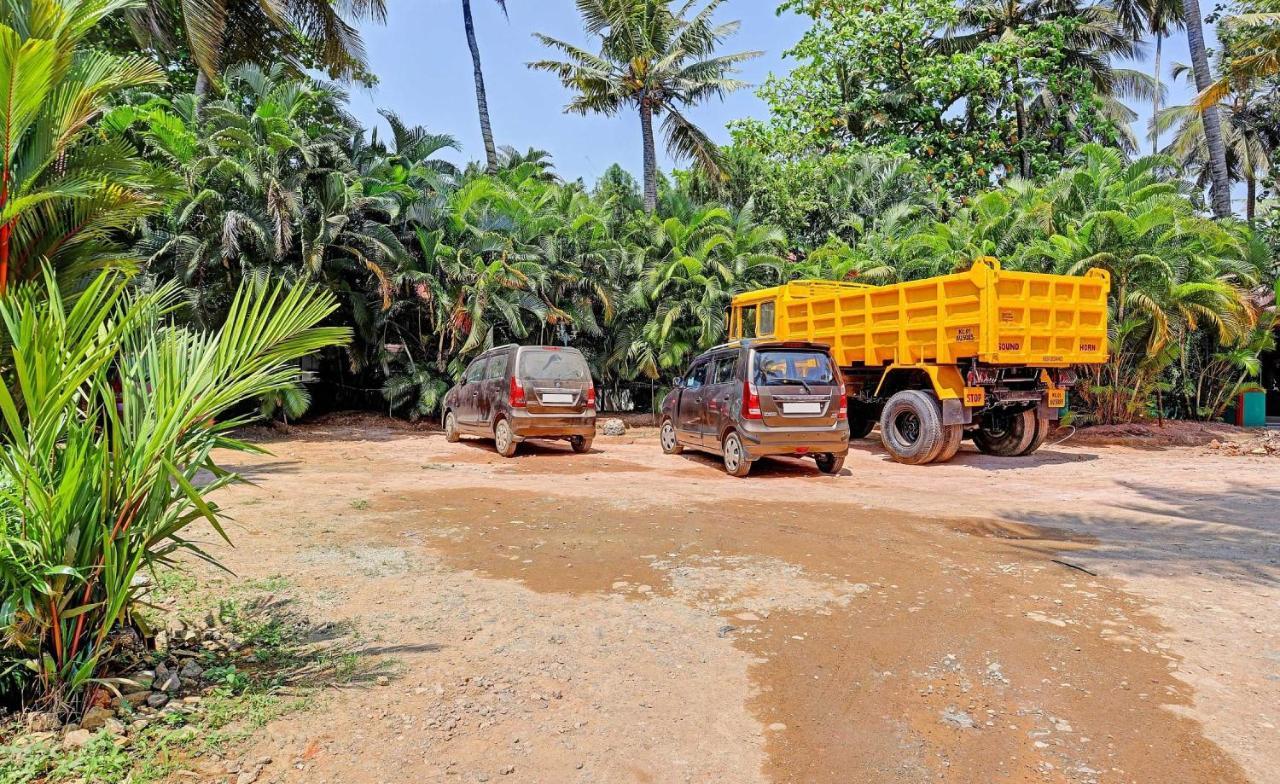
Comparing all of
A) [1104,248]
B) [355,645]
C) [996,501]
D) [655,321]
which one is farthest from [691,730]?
[655,321]

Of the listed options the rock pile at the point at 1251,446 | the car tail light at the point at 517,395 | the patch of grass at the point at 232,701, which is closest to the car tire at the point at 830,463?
the car tail light at the point at 517,395

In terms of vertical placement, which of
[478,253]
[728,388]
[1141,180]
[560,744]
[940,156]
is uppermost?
[940,156]

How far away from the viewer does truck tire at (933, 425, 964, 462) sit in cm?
1063

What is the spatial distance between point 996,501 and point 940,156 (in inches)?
841

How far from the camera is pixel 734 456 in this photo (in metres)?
9.80

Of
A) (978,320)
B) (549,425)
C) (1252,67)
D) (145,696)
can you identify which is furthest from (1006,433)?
(145,696)

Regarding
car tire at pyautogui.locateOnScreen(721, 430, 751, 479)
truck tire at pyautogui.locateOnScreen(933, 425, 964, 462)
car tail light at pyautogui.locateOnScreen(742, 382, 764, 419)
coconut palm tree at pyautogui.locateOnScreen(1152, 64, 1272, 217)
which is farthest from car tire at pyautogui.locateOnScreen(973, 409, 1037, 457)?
coconut palm tree at pyautogui.locateOnScreen(1152, 64, 1272, 217)

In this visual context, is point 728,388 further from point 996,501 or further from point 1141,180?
point 1141,180

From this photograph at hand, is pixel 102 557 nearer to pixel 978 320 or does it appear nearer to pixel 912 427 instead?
pixel 978 320

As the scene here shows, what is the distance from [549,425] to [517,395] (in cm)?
70

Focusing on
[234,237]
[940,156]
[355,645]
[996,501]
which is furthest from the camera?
[940,156]

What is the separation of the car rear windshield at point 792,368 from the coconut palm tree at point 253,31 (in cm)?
1342

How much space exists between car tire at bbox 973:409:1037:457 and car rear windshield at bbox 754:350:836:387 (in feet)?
13.7

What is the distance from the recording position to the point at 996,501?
7996mm
